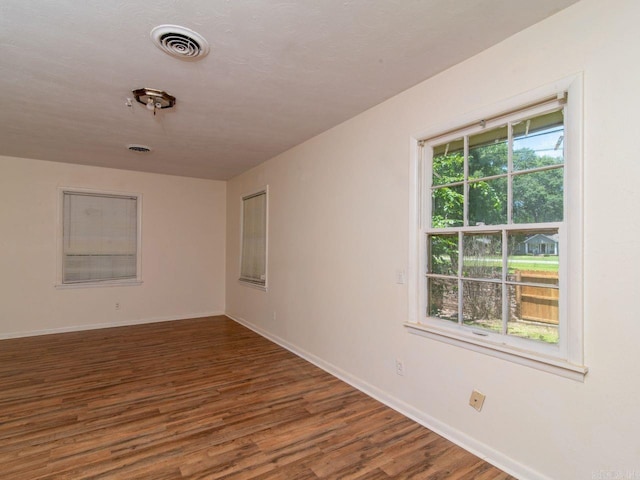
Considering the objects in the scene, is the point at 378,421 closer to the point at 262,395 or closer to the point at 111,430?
the point at 262,395

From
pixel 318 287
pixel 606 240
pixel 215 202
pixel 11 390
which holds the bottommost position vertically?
pixel 11 390

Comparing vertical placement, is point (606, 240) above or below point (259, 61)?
below

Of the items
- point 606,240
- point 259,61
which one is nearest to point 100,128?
point 259,61

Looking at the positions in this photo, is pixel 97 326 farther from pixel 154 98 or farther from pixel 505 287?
pixel 505 287

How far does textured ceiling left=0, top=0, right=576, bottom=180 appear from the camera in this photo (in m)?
1.84

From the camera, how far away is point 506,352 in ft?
6.77

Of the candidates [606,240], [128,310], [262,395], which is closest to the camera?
[606,240]

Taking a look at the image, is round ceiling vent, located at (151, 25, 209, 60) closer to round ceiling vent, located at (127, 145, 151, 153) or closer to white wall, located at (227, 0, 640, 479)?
white wall, located at (227, 0, 640, 479)

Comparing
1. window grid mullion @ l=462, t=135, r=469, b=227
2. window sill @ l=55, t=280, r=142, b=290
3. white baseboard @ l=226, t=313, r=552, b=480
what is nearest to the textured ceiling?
window grid mullion @ l=462, t=135, r=469, b=227

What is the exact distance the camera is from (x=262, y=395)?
306cm

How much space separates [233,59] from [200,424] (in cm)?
265

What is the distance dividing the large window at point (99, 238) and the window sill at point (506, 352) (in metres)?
5.01

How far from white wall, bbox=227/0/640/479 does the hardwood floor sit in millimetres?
288

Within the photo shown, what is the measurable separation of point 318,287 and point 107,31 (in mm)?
2848
